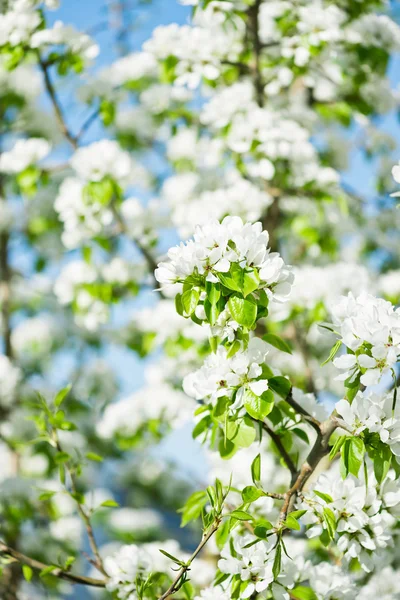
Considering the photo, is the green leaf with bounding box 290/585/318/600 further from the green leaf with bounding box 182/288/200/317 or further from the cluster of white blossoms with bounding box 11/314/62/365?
the cluster of white blossoms with bounding box 11/314/62/365

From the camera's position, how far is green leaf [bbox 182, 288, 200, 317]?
87cm

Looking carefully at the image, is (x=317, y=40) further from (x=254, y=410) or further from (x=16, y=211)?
(x=16, y=211)

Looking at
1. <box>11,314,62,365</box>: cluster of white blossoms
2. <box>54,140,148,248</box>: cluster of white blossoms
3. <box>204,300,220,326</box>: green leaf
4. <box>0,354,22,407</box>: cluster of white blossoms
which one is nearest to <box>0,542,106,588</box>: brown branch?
<box>204,300,220,326</box>: green leaf

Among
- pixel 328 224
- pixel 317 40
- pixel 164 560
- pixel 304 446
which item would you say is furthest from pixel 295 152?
pixel 164 560

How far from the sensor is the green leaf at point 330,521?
835mm

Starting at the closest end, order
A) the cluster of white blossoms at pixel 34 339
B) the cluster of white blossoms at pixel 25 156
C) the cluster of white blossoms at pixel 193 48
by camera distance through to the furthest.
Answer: the cluster of white blossoms at pixel 193 48, the cluster of white blossoms at pixel 25 156, the cluster of white blossoms at pixel 34 339

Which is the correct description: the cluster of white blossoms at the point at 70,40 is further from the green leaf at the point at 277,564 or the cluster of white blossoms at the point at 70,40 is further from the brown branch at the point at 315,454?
the green leaf at the point at 277,564

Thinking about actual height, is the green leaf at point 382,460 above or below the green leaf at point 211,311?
below

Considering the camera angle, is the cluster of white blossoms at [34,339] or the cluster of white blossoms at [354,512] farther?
the cluster of white blossoms at [34,339]

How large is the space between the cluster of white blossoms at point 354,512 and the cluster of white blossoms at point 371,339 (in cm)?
20

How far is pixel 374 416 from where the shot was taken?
32.2 inches

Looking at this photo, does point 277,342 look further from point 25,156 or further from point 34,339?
point 34,339

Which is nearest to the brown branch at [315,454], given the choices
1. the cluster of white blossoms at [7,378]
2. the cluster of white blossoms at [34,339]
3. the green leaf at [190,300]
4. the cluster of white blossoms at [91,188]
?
the green leaf at [190,300]

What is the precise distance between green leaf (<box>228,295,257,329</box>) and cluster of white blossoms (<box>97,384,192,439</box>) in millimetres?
1717
